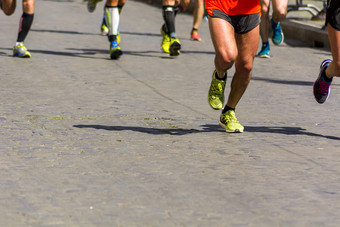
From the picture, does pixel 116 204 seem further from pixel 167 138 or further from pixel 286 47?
pixel 286 47

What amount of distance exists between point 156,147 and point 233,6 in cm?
120

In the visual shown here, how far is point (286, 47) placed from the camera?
46.6ft

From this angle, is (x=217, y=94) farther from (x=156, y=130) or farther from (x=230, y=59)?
(x=156, y=130)

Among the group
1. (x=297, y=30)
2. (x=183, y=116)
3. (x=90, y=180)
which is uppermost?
(x=90, y=180)

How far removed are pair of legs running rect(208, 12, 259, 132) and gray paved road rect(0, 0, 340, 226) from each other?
20 cm

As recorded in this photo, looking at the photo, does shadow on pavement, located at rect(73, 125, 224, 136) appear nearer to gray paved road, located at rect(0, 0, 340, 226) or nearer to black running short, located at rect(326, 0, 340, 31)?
gray paved road, located at rect(0, 0, 340, 226)

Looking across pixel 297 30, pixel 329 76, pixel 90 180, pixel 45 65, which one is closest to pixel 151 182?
pixel 90 180

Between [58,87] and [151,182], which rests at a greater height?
[151,182]

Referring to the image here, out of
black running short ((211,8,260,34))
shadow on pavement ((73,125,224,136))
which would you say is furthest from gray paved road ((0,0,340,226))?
black running short ((211,8,260,34))

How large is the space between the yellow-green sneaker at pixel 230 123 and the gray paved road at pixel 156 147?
0.25ft

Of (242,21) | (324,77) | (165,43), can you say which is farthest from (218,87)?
(165,43)

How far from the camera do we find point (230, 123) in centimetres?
669

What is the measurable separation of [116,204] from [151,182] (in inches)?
21.3

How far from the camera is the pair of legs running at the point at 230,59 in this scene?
20.3 ft
